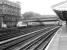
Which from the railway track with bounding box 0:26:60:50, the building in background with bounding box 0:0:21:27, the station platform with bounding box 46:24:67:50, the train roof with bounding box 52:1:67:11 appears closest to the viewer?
the station platform with bounding box 46:24:67:50

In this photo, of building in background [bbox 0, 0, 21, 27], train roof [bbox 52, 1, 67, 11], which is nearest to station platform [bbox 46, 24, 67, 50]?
train roof [bbox 52, 1, 67, 11]

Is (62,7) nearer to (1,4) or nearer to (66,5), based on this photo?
(66,5)

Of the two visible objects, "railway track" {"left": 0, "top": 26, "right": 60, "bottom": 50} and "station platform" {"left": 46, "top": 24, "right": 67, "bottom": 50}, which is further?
"railway track" {"left": 0, "top": 26, "right": 60, "bottom": 50}

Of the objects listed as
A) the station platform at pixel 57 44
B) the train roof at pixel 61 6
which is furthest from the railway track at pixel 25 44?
the train roof at pixel 61 6

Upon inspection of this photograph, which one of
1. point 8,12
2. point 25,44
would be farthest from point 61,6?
point 8,12

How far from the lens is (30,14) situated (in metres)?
114

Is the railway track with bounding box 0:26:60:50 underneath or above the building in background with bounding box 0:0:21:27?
underneath

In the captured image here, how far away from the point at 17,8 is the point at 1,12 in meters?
19.4

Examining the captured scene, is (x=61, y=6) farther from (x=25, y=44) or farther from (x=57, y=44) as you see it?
(x=57, y=44)

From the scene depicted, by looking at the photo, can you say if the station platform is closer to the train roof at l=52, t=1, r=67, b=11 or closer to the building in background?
the train roof at l=52, t=1, r=67, b=11

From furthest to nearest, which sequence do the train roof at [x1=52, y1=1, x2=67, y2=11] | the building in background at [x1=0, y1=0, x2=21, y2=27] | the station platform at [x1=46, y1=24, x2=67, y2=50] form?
the building in background at [x1=0, y1=0, x2=21, y2=27] → the train roof at [x1=52, y1=1, x2=67, y2=11] → the station platform at [x1=46, y1=24, x2=67, y2=50]

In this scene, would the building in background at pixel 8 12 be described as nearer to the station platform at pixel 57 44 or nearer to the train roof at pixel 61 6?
the train roof at pixel 61 6

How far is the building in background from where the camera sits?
42.7m

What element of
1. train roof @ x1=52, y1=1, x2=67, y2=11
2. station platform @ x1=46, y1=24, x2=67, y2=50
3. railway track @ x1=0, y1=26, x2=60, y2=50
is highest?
train roof @ x1=52, y1=1, x2=67, y2=11
